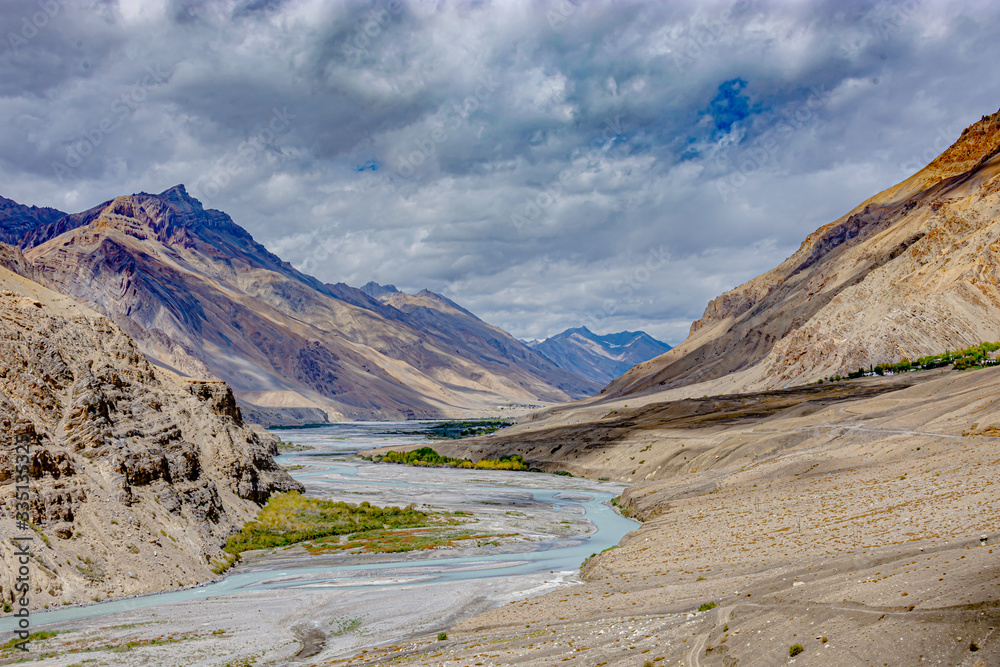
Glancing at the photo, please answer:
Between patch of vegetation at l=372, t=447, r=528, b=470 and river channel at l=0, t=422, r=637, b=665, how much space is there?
37603mm

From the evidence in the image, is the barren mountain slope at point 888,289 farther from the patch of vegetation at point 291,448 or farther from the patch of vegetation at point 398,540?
the patch of vegetation at point 291,448

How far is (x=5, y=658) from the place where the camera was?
917 inches

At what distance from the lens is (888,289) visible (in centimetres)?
12662

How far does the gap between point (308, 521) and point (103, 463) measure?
18.3 metres

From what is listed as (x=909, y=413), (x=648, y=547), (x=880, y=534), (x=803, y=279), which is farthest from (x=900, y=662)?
(x=803, y=279)

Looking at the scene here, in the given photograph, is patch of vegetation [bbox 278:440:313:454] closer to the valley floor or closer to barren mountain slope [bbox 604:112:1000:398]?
barren mountain slope [bbox 604:112:1000:398]

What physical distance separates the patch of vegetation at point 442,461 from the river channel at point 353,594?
3760 centimetres

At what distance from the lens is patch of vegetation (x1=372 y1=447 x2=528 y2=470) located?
350 ft

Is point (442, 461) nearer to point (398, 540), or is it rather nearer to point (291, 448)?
point (291, 448)

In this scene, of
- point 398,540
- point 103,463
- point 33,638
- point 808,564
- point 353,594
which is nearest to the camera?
point 808,564

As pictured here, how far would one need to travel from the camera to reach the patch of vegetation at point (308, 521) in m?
46.2

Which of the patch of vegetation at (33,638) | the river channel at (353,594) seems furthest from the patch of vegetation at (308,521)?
the patch of vegetation at (33,638)

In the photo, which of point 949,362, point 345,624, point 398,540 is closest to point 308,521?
point 398,540

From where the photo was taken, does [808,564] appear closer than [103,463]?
Yes
